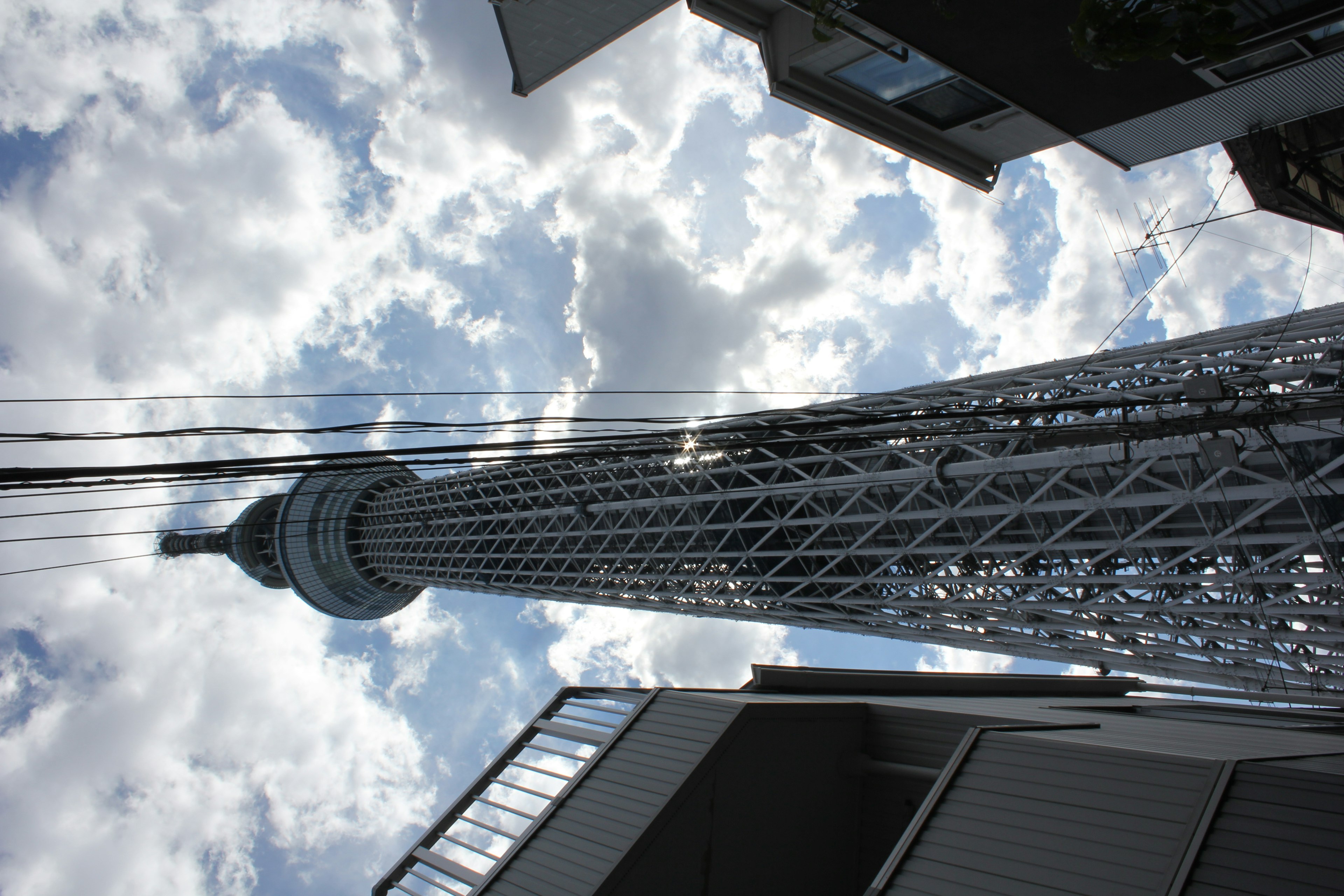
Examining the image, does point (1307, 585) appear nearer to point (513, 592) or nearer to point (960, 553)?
point (960, 553)

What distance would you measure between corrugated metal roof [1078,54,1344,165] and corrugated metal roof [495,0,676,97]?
44.2ft

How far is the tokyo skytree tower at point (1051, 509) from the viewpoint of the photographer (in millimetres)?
10906

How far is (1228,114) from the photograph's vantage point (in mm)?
15602

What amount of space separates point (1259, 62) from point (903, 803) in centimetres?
1756

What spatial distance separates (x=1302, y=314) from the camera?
21.5 m

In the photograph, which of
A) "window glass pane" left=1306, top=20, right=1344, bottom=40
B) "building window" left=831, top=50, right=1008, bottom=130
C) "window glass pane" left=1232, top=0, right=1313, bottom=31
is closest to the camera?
"window glass pane" left=1232, top=0, right=1313, bottom=31

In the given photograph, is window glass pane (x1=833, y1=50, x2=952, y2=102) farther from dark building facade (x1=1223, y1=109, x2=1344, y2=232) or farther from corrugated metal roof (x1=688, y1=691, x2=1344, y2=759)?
corrugated metal roof (x1=688, y1=691, x2=1344, y2=759)

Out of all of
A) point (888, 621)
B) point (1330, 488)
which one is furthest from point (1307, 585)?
point (888, 621)

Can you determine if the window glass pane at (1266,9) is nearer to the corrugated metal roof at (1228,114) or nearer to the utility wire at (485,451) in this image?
the corrugated metal roof at (1228,114)

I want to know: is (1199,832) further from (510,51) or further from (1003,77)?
(510,51)

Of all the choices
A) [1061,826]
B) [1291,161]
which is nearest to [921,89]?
[1291,161]

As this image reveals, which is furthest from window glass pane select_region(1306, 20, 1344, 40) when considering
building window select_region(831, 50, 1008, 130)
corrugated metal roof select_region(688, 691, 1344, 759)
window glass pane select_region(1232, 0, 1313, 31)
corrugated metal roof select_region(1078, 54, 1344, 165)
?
corrugated metal roof select_region(688, 691, 1344, 759)

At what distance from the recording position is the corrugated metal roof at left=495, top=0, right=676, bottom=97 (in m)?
19.6

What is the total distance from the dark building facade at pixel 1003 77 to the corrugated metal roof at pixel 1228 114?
35 millimetres
